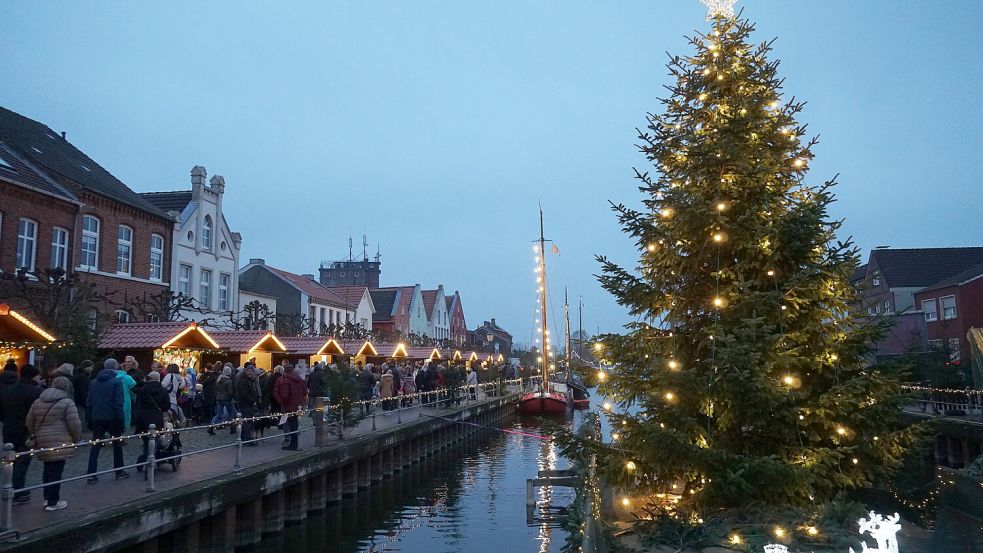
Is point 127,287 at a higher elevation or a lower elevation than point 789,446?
higher

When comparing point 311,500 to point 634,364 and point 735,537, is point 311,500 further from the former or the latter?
point 735,537

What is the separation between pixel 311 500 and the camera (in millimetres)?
17188

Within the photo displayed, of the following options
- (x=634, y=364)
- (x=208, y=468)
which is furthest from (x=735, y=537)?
(x=208, y=468)

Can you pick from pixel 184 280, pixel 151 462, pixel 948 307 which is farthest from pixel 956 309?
pixel 151 462

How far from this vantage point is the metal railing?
27.7ft

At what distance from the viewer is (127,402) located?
12172 millimetres

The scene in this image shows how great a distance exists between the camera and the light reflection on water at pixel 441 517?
1496 cm

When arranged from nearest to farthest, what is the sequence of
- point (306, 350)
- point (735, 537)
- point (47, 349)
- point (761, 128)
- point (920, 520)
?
point (735, 537)
point (761, 128)
point (920, 520)
point (47, 349)
point (306, 350)

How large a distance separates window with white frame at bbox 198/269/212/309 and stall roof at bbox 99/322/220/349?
12.4 meters

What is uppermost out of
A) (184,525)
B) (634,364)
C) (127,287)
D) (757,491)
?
(127,287)

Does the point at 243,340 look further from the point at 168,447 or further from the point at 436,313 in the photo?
the point at 436,313

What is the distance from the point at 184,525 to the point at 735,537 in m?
8.21

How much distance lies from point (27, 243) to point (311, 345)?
451 inches

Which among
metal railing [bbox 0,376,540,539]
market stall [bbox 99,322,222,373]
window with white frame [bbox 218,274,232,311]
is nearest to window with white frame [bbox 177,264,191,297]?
window with white frame [bbox 218,274,232,311]
